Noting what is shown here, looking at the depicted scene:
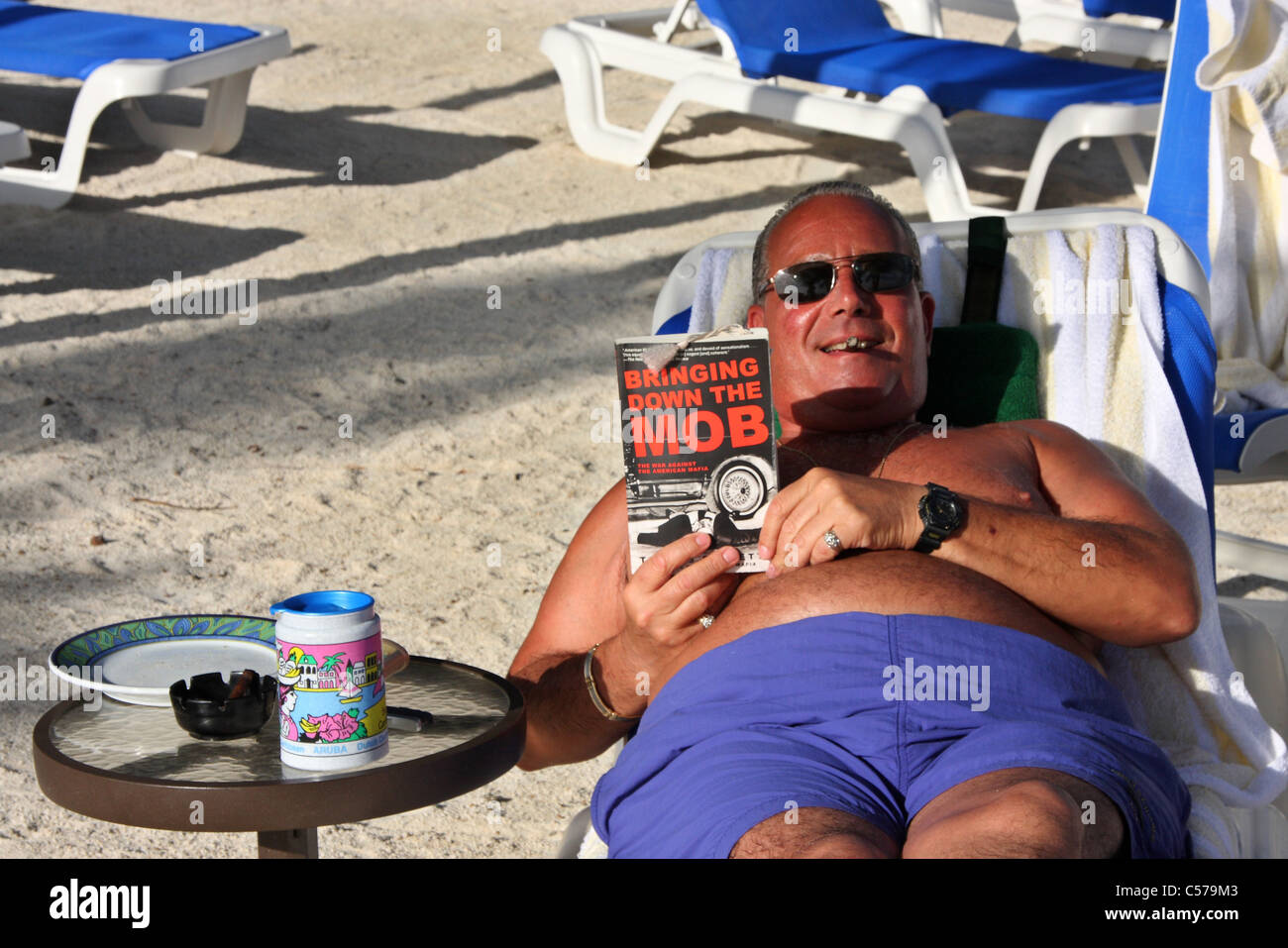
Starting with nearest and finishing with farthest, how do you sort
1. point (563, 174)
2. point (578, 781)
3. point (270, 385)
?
point (578, 781) → point (270, 385) → point (563, 174)

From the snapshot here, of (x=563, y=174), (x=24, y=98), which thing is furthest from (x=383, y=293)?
(x=24, y=98)

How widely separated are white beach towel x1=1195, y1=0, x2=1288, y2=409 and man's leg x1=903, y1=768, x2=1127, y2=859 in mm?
1961

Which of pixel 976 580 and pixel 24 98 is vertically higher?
pixel 24 98

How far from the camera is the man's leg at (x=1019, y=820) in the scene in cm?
177

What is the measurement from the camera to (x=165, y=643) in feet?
6.85

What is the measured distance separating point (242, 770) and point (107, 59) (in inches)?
205

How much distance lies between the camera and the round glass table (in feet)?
5.40

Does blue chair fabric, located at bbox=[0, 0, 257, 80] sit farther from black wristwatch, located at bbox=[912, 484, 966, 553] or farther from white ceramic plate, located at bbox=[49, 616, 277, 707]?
black wristwatch, located at bbox=[912, 484, 966, 553]

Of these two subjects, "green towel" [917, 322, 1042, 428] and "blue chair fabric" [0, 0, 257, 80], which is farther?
"blue chair fabric" [0, 0, 257, 80]

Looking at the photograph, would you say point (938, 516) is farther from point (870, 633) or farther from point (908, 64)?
point (908, 64)

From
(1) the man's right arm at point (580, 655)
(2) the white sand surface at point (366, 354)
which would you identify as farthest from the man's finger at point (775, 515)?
(2) the white sand surface at point (366, 354)

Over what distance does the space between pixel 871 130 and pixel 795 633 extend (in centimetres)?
457

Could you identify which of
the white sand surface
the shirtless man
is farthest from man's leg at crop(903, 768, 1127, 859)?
the white sand surface
